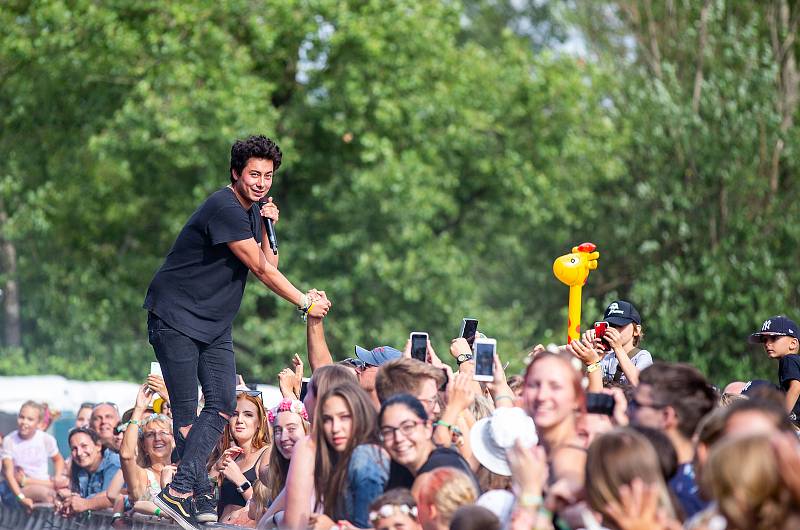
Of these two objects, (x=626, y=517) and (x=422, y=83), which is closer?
(x=626, y=517)

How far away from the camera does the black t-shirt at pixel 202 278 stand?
6.36 meters

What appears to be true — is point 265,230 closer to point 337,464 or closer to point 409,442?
point 337,464

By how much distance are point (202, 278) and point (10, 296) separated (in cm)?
1898

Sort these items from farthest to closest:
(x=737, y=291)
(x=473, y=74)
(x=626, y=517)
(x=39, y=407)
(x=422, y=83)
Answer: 1. (x=473, y=74)
2. (x=422, y=83)
3. (x=737, y=291)
4. (x=39, y=407)
5. (x=626, y=517)

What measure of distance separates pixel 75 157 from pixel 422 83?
19.5 ft

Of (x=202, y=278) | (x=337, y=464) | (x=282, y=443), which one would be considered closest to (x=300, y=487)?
(x=337, y=464)

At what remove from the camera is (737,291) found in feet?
67.6

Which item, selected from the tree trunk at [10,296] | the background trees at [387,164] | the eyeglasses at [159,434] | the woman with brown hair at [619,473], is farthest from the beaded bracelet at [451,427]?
the tree trunk at [10,296]

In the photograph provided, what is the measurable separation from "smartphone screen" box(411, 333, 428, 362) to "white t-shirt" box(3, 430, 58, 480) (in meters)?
4.44

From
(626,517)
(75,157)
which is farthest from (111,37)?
(626,517)

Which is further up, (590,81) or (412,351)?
(590,81)

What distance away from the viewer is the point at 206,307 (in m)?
6.43

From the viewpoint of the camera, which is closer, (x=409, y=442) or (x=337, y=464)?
(x=409, y=442)

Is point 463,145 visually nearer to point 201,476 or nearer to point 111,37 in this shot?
point 111,37
